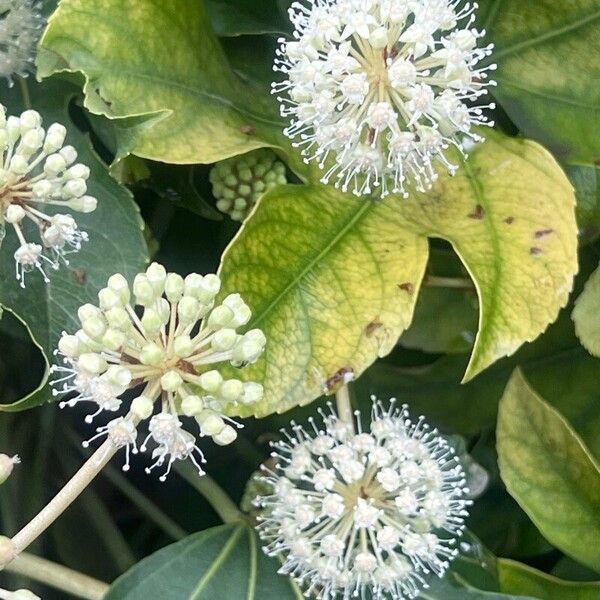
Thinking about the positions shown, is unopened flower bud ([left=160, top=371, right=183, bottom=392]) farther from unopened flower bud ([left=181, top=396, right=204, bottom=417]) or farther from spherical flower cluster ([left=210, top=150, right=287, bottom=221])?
spherical flower cluster ([left=210, top=150, right=287, bottom=221])

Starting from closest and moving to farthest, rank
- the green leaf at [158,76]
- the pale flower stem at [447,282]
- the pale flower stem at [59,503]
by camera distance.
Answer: the pale flower stem at [59,503] → the green leaf at [158,76] → the pale flower stem at [447,282]

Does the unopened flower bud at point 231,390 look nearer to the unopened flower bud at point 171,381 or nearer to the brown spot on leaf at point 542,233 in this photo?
the unopened flower bud at point 171,381

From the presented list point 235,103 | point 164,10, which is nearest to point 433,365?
point 235,103

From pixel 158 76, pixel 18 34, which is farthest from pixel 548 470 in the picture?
pixel 18 34

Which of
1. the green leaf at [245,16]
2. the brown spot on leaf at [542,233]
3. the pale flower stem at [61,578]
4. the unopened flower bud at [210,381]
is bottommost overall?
the pale flower stem at [61,578]

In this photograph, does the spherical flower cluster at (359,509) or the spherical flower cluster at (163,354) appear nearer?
the spherical flower cluster at (163,354)

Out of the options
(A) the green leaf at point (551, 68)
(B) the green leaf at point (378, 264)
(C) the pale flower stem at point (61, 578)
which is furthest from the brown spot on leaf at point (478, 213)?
(C) the pale flower stem at point (61, 578)

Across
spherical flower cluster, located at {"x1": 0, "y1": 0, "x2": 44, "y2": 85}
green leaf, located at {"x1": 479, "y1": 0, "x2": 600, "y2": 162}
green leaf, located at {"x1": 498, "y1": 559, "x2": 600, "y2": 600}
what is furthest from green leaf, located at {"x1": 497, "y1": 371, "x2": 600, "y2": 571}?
spherical flower cluster, located at {"x1": 0, "y1": 0, "x2": 44, "y2": 85}
